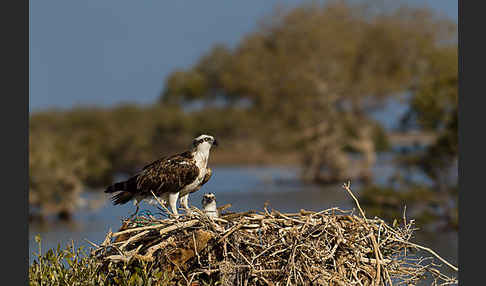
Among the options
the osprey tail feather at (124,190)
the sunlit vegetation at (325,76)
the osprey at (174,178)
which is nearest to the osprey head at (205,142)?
the osprey at (174,178)

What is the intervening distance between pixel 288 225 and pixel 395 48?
136 ft

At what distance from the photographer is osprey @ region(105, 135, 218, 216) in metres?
9.27

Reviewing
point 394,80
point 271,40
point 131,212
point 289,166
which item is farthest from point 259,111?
point 131,212

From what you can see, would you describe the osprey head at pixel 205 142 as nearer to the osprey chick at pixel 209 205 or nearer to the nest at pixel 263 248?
the osprey chick at pixel 209 205

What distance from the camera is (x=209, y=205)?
8555 mm

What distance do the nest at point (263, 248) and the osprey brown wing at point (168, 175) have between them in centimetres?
99

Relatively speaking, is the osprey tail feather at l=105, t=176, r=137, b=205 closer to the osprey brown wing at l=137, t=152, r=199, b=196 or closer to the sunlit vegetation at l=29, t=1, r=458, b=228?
the osprey brown wing at l=137, t=152, r=199, b=196

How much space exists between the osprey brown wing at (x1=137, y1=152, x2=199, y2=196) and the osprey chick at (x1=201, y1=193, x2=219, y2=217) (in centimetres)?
68

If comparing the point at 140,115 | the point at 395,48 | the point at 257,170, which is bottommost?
the point at 257,170

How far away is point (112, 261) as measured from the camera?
8195mm

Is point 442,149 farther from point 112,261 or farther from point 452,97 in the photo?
point 112,261

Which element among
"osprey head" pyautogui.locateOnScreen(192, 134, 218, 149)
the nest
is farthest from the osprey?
the nest

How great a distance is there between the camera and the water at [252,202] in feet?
83.4

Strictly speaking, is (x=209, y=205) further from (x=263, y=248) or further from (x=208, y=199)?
(x=263, y=248)
